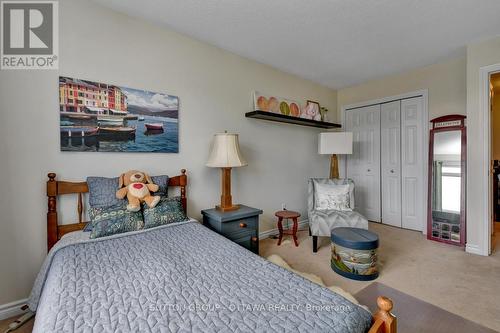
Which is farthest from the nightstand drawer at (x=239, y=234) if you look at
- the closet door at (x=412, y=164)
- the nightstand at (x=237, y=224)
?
the closet door at (x=412, y=164)

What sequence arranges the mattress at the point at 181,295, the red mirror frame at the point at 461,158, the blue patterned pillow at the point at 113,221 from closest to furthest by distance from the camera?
the mattress at the point at 181,295
the blue patterned pillow at the point at 113,221
the red mirror frame at the point at 461,158

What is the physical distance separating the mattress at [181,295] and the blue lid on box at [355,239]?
127 cm

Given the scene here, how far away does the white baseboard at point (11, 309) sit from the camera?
5.73ft

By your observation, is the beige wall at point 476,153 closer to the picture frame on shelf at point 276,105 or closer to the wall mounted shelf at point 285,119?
the wall mounted shelf at point 285,119

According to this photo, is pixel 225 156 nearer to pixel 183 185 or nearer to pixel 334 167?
pixel 183 185

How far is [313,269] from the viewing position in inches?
97.8

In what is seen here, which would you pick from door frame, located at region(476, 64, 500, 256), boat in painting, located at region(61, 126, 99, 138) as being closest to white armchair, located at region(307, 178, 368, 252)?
door frame, located at region(476, 64, 500, 256)

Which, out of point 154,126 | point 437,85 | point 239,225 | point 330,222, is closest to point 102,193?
point 154,126

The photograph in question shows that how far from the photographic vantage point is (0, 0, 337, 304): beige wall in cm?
179

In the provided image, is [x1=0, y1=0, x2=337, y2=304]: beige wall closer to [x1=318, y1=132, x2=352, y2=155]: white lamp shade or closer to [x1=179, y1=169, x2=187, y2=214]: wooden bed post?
[x1=179, y1=169, x2=187, y2=214]: wooden bed post

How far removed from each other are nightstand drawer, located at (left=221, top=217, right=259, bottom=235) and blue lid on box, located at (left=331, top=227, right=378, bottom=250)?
830mm

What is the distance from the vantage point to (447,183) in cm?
328

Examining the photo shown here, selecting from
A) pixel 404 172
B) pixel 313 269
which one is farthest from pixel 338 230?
pixel 404 172

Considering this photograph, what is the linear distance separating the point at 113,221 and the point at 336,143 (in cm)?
319
